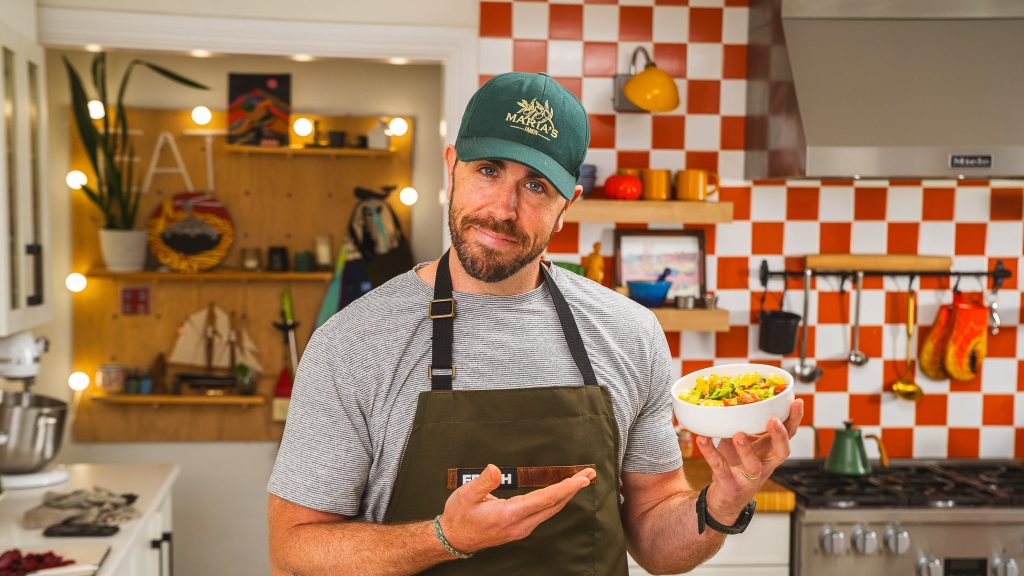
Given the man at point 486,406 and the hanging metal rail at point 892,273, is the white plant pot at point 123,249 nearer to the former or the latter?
the hanging metal rail at point 892,273

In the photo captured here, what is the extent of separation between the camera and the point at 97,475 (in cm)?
347

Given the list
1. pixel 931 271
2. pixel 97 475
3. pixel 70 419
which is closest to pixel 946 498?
pixel 931 271

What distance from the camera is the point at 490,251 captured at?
4.95 feet

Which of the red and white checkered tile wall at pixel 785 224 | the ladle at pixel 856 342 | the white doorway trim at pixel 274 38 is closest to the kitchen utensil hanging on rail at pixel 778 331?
the red and white checkered tile wall at pixel 785 224

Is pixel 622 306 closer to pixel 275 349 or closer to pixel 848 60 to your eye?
pixel 848 60

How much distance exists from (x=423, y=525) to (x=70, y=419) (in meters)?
3.70

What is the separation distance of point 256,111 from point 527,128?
132 inches

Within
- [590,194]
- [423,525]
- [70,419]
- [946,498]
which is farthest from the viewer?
[70,419]

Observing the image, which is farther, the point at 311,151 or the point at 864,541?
the point at 311,151

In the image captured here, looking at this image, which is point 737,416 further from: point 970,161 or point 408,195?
point 408,195

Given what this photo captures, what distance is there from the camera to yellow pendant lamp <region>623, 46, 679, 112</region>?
3.08 meters

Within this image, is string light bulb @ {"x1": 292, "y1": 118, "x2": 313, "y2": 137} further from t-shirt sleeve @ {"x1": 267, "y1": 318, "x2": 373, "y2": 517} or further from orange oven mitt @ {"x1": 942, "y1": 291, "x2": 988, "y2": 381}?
t-shirt sleeve @ {"x1": 267, "y1": 318, "x2": 373, "y2": 517}

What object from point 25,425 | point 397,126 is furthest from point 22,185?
point 397,126

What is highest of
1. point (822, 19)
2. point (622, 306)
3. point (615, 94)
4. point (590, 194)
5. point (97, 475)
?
point (822, 19)
